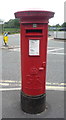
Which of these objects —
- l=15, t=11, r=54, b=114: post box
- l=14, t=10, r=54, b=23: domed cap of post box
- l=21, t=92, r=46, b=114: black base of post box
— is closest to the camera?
l=14, t=10, r=54, b=23: domed cap of post box

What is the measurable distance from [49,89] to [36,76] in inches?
59.9

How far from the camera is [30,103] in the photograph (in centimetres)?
348

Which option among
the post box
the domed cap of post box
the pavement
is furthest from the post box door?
the pavement

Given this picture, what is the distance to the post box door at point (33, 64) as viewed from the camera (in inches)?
128

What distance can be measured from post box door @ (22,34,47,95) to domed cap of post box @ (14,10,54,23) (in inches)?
Answer: 13.0

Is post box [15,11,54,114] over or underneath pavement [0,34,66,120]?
over

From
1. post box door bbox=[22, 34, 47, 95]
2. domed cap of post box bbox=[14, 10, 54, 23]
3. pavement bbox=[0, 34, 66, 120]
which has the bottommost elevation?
pavement bbox=[0, 34, 66, 120]

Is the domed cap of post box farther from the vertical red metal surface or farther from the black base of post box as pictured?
the black base of post box

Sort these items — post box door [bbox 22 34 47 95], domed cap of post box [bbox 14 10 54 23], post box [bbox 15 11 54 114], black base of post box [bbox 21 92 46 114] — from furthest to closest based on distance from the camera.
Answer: black base of post box [bbox 21 92 46 114]
post box door [bbox 22 34 47 95]
post box [bbox 15 11 54 114]
domed cap of post box [bbox 14 10 54 23]

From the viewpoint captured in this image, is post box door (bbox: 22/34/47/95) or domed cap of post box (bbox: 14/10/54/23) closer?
domed cap of post box (bbox: 14/10/54/23)

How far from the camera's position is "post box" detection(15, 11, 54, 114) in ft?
10.2

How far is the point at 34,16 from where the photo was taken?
9.95ft

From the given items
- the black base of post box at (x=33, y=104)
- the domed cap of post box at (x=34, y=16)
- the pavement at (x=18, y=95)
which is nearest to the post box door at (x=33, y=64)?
the black base of post box at (x=33, y=104)

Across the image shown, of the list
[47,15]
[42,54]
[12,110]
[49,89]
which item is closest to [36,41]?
[42,54]
